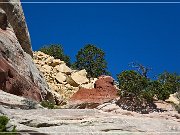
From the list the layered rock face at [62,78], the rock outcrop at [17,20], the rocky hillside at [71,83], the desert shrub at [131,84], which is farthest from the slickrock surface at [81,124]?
the layered rock face at [62,78]

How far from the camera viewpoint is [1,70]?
2764cm

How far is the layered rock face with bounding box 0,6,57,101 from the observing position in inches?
1115

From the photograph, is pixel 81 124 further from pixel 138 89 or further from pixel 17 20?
pixel 17 20

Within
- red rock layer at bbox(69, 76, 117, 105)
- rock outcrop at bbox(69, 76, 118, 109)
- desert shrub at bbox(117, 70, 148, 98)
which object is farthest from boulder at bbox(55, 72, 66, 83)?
desert shrub at bbox(117, 70, 148, 98)

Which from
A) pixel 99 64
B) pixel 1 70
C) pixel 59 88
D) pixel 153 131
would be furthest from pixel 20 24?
pixel 99 64

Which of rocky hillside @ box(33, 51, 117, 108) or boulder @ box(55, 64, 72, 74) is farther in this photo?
boulder @ box(55, 64, 72, 74)

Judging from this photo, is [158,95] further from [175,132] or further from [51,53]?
[51,53]

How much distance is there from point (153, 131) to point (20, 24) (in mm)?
21463

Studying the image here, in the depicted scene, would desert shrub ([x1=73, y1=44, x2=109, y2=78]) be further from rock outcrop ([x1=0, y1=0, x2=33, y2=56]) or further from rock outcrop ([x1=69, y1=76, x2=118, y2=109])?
rock outcrop ([x1=0, y1=0, x2=33, y2=56])

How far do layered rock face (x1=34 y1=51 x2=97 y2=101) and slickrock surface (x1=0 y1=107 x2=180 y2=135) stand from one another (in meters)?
31.0

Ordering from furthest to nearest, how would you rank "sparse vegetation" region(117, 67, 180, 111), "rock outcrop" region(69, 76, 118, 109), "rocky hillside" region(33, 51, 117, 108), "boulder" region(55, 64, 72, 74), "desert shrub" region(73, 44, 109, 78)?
"desert shrub" region(73, 44, 109, 78) → "boulder" region(55, 64, 72, 74) → "rocky hillside" region(33, 51, 117, 108) → "rock outcrop" region(69, 76, 118, 109) → "sparse vegetation" region(117, 67, 180, 111)

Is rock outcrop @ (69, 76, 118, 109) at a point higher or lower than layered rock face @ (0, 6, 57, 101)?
higher

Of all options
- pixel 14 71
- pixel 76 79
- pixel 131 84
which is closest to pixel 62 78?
pixel 76 79

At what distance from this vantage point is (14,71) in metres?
29.7
